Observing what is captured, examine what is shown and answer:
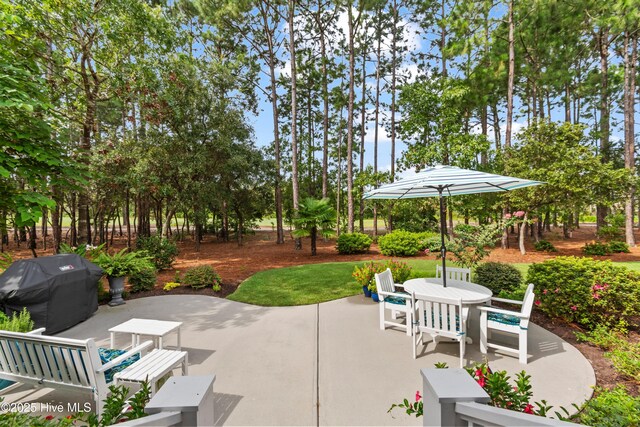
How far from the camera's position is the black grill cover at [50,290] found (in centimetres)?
441

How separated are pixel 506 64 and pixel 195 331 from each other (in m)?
19.0

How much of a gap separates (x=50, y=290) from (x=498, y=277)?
8594 mm

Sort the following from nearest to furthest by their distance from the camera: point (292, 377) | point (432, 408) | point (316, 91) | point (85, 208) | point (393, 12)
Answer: point (432, 408) < point (292, 377) < point (85, 208) < point (393, 12) < point (316, 91)

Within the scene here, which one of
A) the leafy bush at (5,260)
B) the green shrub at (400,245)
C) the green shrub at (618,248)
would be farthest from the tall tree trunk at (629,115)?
the leafy bush at (5,260)

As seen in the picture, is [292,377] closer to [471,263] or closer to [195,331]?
[195,331]

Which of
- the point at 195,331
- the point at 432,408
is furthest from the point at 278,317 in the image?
the point at 432,408

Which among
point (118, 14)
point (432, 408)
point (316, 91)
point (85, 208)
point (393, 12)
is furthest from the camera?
point (316, 91)

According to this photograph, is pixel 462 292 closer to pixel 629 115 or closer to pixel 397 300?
pixel 397 300

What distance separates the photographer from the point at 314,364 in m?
3.80

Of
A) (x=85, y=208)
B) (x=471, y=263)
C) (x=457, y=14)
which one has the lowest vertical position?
(x=471, y=263)

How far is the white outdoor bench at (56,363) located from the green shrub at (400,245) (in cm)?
1052

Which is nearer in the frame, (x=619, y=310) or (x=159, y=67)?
(x=619, y=310)

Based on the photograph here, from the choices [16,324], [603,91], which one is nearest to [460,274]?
[16,324]

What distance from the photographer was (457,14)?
47.5ft
